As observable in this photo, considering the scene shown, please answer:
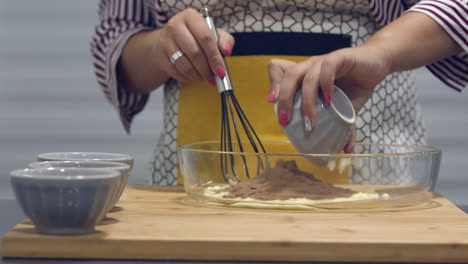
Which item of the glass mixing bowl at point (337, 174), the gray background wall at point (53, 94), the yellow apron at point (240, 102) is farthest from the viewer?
the gray background wall at point (53, 94)

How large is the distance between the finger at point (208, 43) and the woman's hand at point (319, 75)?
0.22ft

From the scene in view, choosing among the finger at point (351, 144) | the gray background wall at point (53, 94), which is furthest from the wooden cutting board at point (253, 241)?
the gray background wall at point (53, 94)

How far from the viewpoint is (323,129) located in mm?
816

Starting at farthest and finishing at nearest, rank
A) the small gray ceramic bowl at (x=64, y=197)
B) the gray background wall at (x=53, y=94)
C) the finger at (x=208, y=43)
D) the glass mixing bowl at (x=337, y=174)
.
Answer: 1. the gray background wall at (x=53, y=94)
2. the finger at (x=208, y=43)
3. the glass mixing bowl at (x=337, y=174)
4. the small gray ceramic bowl at (x=64, y=197)

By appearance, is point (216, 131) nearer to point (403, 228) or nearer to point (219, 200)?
point (219, 200)

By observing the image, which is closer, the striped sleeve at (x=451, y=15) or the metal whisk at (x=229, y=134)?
the metal whisk at (x=229, y=134)

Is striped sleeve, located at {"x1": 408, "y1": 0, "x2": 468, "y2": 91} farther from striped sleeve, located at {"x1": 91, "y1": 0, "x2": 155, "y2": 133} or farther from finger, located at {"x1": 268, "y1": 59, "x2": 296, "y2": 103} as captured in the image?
striped sleeve, located at {"x1": 91, "y1": 0, "x2": 155, "y2": 133}

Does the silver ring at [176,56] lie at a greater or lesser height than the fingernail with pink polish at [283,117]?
greater

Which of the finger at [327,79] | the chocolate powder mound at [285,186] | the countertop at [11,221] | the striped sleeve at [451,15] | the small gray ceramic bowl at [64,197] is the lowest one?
the countertop at [11,221]

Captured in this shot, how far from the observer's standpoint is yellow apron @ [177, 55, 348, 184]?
40.5 inches

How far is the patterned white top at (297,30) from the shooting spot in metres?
1.04

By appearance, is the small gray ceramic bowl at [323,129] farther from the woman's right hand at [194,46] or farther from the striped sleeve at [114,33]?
the striped sleeve at [114,33]

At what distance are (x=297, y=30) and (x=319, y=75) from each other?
0.24 metres

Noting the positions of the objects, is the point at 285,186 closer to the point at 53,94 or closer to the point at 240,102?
the point at 240,102
